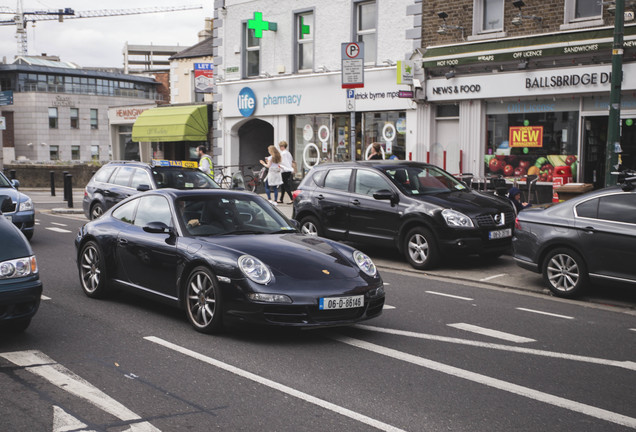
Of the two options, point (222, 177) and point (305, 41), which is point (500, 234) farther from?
point (222, 177)

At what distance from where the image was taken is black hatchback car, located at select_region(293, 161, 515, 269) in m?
11.7

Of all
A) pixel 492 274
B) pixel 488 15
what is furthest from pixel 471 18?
pixel 492 274

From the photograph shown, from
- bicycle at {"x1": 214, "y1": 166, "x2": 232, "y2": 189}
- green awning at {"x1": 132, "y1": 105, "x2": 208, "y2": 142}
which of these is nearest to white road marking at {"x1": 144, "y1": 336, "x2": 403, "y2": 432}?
bicycle at {"x1": 214, "y1": 166, "x2": 232, "y2": 189}

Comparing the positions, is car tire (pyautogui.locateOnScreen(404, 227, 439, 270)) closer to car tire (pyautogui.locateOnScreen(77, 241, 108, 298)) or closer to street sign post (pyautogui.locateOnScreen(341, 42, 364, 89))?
street sign post (pyautogui.locateOnScreen(341, 42, 364, 89))

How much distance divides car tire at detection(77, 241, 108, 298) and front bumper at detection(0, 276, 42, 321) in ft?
6.63

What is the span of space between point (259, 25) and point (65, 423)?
71.0 ft

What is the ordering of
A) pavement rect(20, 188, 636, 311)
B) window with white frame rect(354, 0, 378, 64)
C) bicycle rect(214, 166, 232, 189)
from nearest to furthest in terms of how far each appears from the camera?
1. pavement rect(20, 188, 636, 311)
2. window with white frame rect(354, 0, 378, 64)
3. bicycle rect(214, 166, 232, 189)

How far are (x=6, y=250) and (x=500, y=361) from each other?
4.34m

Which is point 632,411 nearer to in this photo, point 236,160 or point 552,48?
point 552,48

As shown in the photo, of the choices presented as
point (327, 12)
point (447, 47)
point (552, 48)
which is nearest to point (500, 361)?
point (552, 48)

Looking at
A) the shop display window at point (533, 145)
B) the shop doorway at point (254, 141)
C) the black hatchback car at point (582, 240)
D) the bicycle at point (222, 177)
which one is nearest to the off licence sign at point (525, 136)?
the shop display window at point (533, 145)

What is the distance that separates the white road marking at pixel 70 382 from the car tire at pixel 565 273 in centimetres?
642

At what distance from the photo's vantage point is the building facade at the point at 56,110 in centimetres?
8256

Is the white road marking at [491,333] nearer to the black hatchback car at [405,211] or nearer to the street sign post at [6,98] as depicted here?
the black hatchback car at [405,211]
